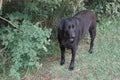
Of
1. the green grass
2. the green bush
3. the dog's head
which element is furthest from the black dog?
the green bush

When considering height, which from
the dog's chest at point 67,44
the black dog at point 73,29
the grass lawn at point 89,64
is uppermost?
the black dog at point 73,29

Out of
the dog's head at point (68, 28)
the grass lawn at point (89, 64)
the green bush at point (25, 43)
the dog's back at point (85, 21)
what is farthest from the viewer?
the dog's back at point (85, 21)

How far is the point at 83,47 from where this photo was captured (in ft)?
19.9

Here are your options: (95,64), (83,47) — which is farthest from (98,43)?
(95,64)

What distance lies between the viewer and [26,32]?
460cm

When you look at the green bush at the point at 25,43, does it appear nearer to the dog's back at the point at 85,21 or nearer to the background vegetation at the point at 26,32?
the background vegetation at the point at 26,32

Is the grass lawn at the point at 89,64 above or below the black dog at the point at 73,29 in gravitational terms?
below

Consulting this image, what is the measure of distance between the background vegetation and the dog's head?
0.75 feet

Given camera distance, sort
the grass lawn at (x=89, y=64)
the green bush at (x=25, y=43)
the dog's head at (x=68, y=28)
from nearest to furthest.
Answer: the green bush at (x=25, y=43), the dog's head at (x=68, y=28), the grass lawn at (x=89, y=64)

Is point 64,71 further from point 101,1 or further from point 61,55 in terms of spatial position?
point 101,1

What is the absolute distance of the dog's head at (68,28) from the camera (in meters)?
4.69

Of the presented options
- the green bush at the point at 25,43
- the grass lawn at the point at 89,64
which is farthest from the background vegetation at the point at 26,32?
the grass lawn at the point at 89,64

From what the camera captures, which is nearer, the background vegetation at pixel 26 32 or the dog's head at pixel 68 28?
the background vegetation at pixel 26 32

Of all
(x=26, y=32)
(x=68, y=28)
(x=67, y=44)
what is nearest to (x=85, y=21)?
(x=67, y=44)
